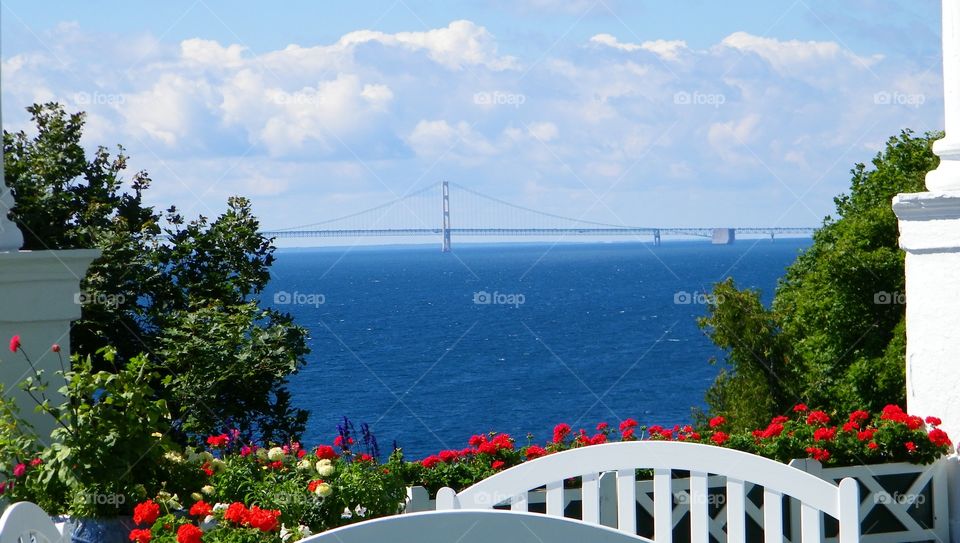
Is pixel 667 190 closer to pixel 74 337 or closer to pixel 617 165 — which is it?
pixel 617 165

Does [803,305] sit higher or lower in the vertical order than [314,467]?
higher

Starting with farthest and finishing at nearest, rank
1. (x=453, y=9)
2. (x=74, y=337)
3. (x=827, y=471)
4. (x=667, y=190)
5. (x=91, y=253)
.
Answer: (x=453, y=9) < (x=667, y=190) < (x=74, y=337) < (x=827, y=471) < (x=91, y=253)

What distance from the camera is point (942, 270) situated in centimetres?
523

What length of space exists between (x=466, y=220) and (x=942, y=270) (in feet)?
315

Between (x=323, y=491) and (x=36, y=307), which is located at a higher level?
(x=36, y=307)

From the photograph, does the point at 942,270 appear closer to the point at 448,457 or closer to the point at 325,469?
the point at 448,457

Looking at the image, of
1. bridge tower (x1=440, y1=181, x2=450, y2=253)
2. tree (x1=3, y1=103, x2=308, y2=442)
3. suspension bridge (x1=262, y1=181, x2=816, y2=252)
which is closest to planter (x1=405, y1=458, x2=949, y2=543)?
tree (x1=3, y1=103, x2=308, y2=442)

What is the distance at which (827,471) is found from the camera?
5211 mm

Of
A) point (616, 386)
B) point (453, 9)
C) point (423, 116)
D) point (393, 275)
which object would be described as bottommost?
point (616, 386)

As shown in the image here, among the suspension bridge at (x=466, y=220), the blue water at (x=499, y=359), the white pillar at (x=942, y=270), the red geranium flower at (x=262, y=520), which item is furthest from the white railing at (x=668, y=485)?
the suspension bridge at (x=466, y=220)

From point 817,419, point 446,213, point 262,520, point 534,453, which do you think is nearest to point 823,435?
point 817,419

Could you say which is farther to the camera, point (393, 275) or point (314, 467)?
point (393, 275)

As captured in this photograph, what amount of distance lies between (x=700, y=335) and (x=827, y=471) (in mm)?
65037

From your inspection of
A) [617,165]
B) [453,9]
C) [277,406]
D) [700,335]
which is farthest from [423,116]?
[277,406]
